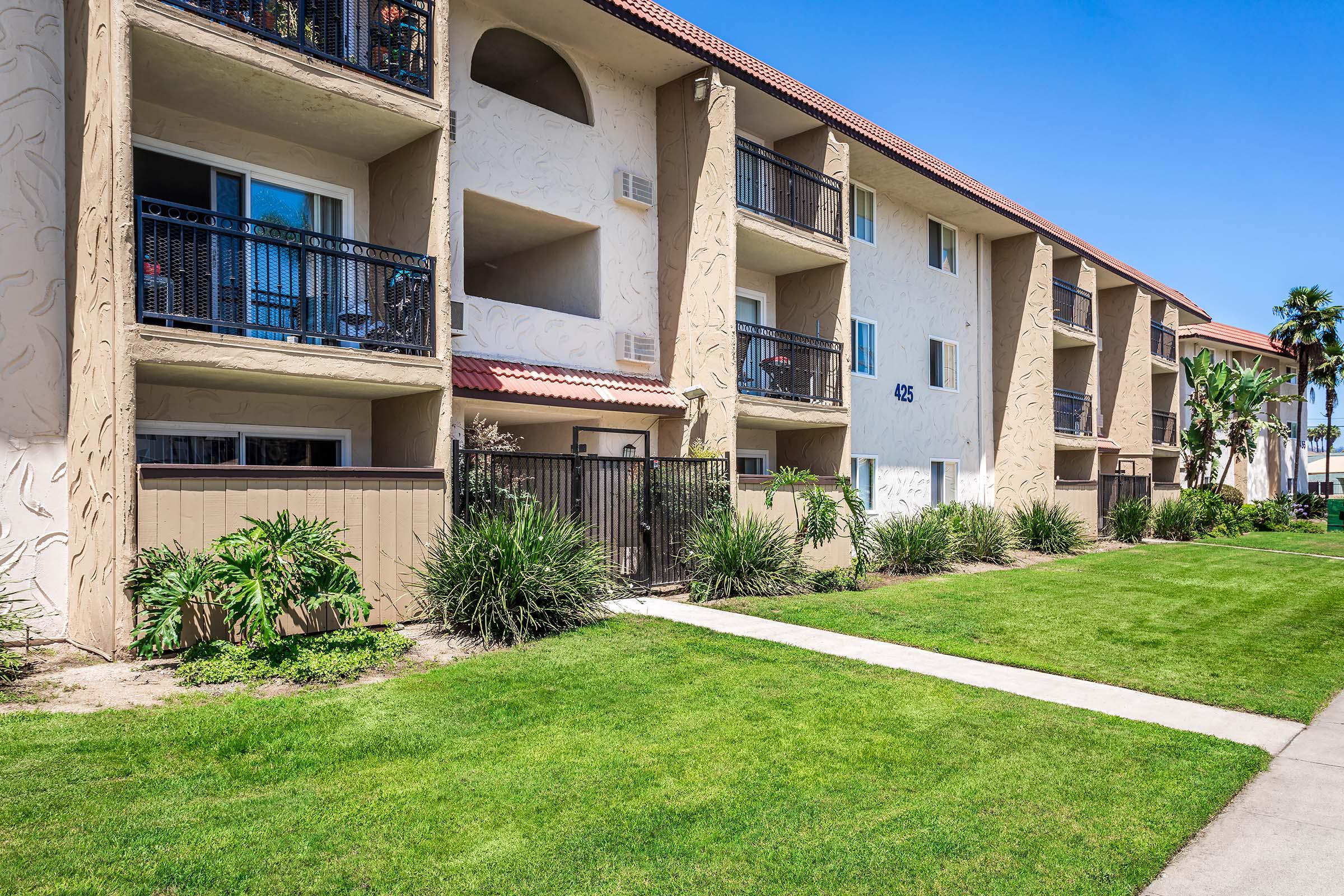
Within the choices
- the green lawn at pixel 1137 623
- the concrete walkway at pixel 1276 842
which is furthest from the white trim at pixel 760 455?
the concrete walkway at pixel 1276 842

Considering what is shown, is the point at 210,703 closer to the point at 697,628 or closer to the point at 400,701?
the point at 400,701

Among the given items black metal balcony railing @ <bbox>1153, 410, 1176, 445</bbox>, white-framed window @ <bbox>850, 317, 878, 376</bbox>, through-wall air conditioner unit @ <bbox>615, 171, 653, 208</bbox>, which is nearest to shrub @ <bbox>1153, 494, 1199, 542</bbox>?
black metal balcony railing @ <bbox>1153, 410, 1176, 445</bbox>

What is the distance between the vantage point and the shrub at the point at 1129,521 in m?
27.5

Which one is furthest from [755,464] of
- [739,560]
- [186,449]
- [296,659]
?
[296,659]

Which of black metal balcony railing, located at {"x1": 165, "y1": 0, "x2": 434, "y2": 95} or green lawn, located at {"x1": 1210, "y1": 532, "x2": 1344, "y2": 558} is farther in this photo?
green lawn, located at {"x1": 1210, "y1": 532, "x2": 1344, "y2": 558}

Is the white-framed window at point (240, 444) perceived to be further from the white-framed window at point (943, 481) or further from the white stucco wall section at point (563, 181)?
the white-framed window at point (943, 481)

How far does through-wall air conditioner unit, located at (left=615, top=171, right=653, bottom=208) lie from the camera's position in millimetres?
16312

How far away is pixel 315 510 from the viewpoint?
10570mm

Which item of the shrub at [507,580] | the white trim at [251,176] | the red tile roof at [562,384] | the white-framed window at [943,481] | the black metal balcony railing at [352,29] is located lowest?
the shrub at [507,580]

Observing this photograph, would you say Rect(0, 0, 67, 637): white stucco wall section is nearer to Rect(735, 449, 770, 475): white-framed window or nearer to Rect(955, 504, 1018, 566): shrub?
Rect(735, 449, 770, 475): white-framed window

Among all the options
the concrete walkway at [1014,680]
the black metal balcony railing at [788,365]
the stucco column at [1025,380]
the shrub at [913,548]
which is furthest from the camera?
the stucco column at [1025,380]

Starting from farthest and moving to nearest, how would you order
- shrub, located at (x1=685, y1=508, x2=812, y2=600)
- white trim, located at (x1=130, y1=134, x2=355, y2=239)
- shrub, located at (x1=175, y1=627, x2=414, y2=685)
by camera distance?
shrub, located at (x1=685, y1=508, x2=812, y2=600) < white trim, located at (x1=130, y1=134, x2=355, y2=239) < shrub, located at (x1=175, y1=627, x2=414, y2=685)

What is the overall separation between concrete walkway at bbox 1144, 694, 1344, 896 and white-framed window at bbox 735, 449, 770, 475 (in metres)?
13.7

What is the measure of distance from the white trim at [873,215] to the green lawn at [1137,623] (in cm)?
874
